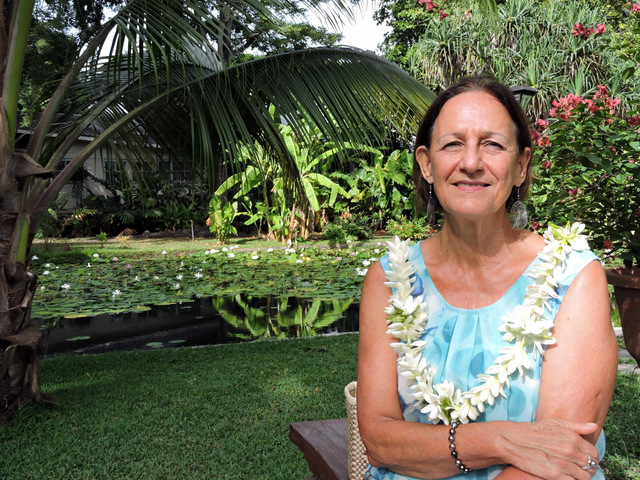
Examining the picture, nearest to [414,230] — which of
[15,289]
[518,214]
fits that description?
[15,289]

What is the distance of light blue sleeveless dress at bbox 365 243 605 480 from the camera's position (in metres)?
1.45

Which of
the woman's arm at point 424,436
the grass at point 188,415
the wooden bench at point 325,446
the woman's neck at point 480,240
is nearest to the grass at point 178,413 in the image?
the grass at point 188,415

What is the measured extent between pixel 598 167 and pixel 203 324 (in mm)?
4530

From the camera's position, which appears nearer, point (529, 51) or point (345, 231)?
point (345, 231)

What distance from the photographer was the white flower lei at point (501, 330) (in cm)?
143

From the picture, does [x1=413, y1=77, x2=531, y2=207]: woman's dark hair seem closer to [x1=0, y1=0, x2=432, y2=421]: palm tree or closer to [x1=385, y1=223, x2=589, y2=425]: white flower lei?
[x1=385, y1=223, x2=589, y2=425]: white flower lei

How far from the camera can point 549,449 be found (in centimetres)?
130

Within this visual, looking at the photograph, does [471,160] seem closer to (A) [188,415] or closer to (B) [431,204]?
(B) [431,204]

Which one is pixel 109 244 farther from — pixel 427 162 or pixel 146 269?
pixel 427 162

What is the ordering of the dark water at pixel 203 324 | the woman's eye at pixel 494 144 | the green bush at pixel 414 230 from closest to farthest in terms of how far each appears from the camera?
the woman's eye at pixel 494 144 < the dark water at pixel 203 324 < the green bush at pixel 414 230

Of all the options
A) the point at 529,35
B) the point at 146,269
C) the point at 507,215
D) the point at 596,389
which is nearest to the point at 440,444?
the point at 596,389

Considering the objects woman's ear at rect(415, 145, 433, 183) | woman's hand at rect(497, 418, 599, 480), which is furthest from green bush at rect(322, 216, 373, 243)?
woman's hand at rect(497, 418, 599, 480)

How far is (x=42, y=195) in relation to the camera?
3770 mm

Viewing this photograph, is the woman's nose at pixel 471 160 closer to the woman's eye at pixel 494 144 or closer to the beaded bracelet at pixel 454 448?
the woman's eye at pixel 494 144
